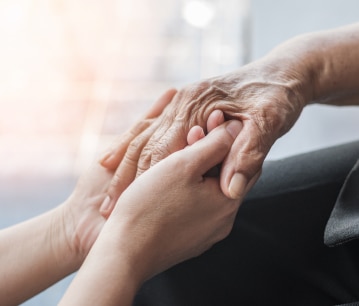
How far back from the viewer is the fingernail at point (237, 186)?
842mm

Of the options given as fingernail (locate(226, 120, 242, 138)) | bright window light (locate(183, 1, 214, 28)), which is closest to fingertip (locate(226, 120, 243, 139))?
fingernail (locate(226, 120, 242, 138))

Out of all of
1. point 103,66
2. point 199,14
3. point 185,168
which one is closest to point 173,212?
point 185,168

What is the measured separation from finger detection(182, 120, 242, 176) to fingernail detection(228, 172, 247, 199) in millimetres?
40

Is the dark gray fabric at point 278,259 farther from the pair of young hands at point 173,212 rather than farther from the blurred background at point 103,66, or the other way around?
the blurred background at point 103,66

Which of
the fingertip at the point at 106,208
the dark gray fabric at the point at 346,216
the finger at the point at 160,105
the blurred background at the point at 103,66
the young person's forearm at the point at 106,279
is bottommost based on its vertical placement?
the blurred background at the point at 103,66

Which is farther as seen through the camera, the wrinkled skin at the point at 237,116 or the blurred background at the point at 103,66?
the blurred background at the point at 103,66

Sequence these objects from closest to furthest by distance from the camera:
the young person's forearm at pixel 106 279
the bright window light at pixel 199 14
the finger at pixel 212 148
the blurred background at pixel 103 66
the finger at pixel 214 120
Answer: the young person's forearm at pixel 106 279 → the finger at pixel 212 148 → the finger at pixel 214 120 → the blurred background at pixel 103 66 → the bright window light at pixel 199 14

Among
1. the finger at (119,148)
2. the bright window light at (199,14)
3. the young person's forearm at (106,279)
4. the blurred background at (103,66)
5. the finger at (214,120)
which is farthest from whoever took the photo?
the bright window light at (199,14)

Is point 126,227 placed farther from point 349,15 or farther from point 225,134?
point 349,15

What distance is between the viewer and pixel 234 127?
36.9 inches

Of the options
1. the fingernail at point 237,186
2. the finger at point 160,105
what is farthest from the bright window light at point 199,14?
the fingernail at point 237,186

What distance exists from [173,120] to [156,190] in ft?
0.68

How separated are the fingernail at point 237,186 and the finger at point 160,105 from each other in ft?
0.93

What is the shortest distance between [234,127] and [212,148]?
0.09 m
